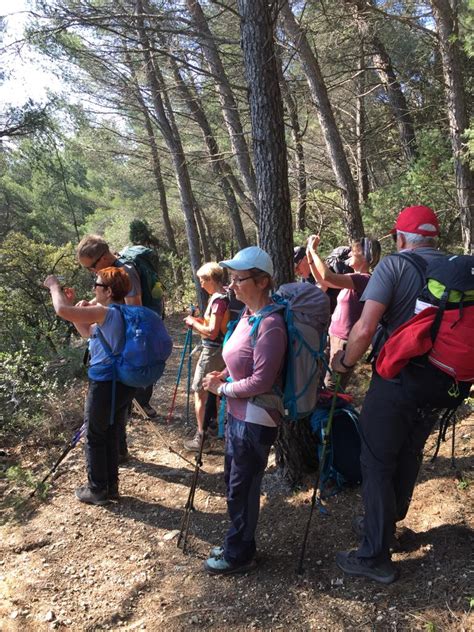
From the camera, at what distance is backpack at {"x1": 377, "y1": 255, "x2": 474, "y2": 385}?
1.96m

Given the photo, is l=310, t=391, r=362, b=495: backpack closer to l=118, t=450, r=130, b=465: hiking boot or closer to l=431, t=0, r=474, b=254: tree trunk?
l=118, t=450, r=130, b=465: hiking boot

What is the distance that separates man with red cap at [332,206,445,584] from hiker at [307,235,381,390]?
57cm

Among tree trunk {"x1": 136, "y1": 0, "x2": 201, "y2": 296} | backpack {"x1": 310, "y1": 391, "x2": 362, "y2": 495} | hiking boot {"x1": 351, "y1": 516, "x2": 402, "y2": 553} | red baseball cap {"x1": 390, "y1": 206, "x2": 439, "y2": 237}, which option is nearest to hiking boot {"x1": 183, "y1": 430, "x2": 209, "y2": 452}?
backpack {"x1": 310, "y1": 391, "x2": 362, "y2": 495}

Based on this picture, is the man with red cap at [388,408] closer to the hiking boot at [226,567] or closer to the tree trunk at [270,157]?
the hiking boot at [226,567]

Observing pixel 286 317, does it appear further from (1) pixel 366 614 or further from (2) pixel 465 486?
(2) pixel 465 486

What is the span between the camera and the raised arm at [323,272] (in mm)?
3051

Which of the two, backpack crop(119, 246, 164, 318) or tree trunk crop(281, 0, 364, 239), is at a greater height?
tree trunk crop(281, 0, 364, 239)

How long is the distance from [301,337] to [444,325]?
708 millimetres

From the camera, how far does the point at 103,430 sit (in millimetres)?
3266

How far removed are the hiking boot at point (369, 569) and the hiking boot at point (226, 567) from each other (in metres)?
0.52

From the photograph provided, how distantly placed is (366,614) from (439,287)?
5.37 ft

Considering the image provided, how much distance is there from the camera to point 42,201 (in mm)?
22094

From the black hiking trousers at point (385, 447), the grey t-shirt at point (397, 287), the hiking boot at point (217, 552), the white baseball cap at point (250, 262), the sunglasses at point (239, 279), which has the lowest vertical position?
the hiking boot at point (217, 552)

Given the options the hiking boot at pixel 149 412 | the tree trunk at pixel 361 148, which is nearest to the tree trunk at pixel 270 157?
the hiking boot at pixel 149 412
